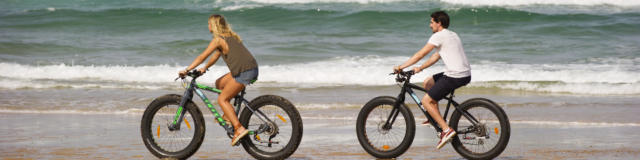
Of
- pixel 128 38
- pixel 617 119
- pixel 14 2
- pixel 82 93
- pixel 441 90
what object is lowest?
pixel 14 2

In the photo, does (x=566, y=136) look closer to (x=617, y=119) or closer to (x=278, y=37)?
(x=617, y=119)

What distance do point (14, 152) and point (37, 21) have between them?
24.3 m

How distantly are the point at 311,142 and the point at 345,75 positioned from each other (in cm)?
888

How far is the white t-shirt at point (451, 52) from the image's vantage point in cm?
646

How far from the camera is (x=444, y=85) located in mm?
6504

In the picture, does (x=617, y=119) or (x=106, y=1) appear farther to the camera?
(x=106, y=1)

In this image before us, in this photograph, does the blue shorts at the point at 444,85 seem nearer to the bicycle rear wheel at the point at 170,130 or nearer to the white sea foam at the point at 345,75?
the bicycle rear wheel at the point at 170,130

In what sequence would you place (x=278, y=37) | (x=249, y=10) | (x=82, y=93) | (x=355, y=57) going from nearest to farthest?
(x=82, y=93)
(x=355, y=57)
(x=278, y=37)
(x=249, y=10)

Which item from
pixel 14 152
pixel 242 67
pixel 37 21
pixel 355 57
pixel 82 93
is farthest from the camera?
pixel 37 21

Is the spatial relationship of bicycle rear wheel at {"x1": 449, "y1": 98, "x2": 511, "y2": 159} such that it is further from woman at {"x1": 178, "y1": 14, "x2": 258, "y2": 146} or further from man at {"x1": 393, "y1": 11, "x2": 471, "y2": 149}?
woman at {"x1": 178, "y1": 14, "x2": 258, "y2": 146}

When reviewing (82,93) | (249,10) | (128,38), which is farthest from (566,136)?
(249,10)

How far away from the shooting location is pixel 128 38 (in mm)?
25656

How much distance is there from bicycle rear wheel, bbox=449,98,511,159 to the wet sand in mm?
251

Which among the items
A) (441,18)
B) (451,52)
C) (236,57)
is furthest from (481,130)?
(236,57)
